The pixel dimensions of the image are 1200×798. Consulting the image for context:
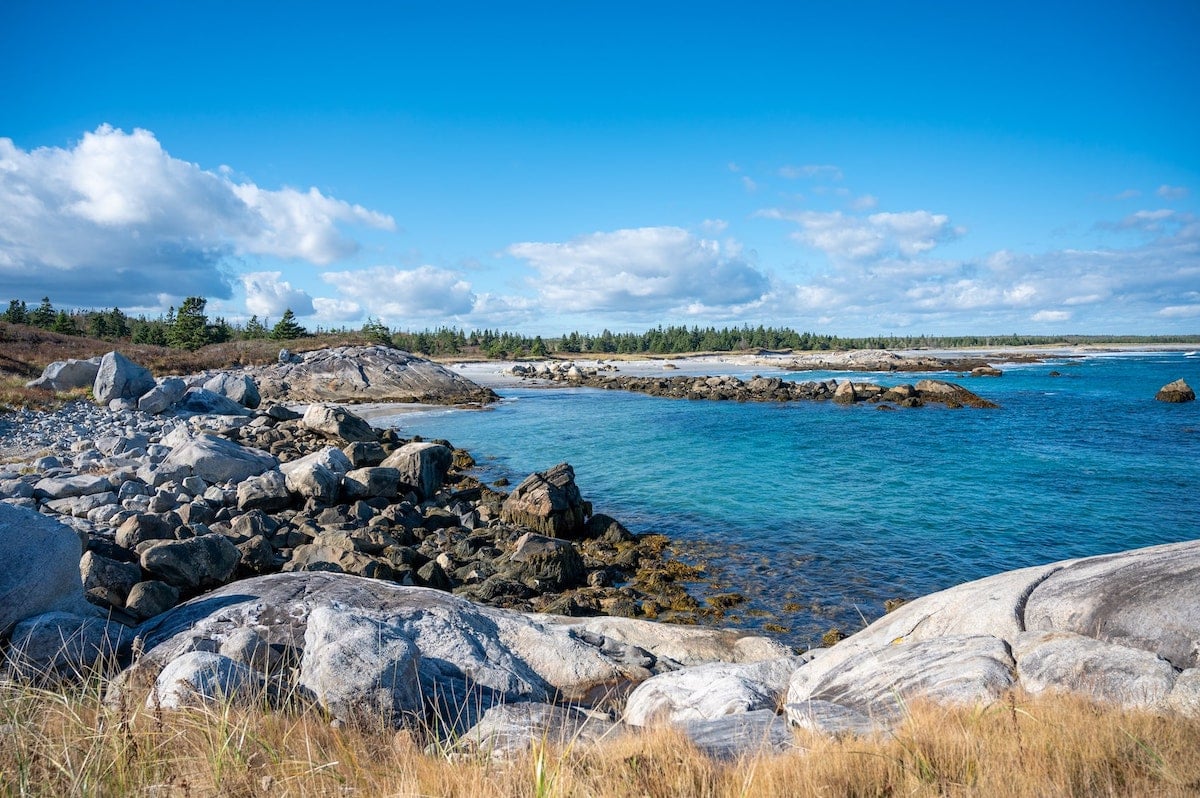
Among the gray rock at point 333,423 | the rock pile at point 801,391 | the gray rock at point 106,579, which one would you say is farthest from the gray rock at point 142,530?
the rock pile at point 801,391

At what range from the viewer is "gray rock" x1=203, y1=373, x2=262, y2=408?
34.7 metres

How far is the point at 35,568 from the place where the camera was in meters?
6.96

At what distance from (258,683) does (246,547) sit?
8195 mm

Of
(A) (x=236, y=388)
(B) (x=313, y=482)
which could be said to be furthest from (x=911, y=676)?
(A) (x=236, y=388)

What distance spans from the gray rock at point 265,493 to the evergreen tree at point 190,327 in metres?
60.0

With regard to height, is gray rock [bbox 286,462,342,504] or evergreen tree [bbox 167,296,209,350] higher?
evergreen tree [bbox 167,296,209,350]

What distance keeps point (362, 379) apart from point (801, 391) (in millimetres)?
39654

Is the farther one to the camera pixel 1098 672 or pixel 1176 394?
pixel 1176 394

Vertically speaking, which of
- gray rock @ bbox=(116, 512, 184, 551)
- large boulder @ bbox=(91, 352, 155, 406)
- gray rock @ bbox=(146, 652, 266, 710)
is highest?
large boulder @ bbox=(91, 352, 155, 406)

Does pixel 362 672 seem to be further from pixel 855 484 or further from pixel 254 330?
pixel 254 330

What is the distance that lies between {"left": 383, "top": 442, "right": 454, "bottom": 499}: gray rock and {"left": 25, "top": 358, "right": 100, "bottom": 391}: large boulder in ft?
61.3

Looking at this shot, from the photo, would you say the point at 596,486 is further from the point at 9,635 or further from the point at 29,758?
the point at 29,758

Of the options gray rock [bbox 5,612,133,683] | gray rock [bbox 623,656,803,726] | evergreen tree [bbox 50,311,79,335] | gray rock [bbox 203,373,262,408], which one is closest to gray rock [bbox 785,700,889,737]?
gray rock [bbox 623,656,803,726]

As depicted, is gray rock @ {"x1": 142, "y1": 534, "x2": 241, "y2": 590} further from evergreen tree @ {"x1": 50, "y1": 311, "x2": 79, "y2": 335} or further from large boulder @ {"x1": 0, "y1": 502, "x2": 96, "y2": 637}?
evergreen tree @ {"x1": 50, "y1": 311, "x2": 79, "y2": 335}
